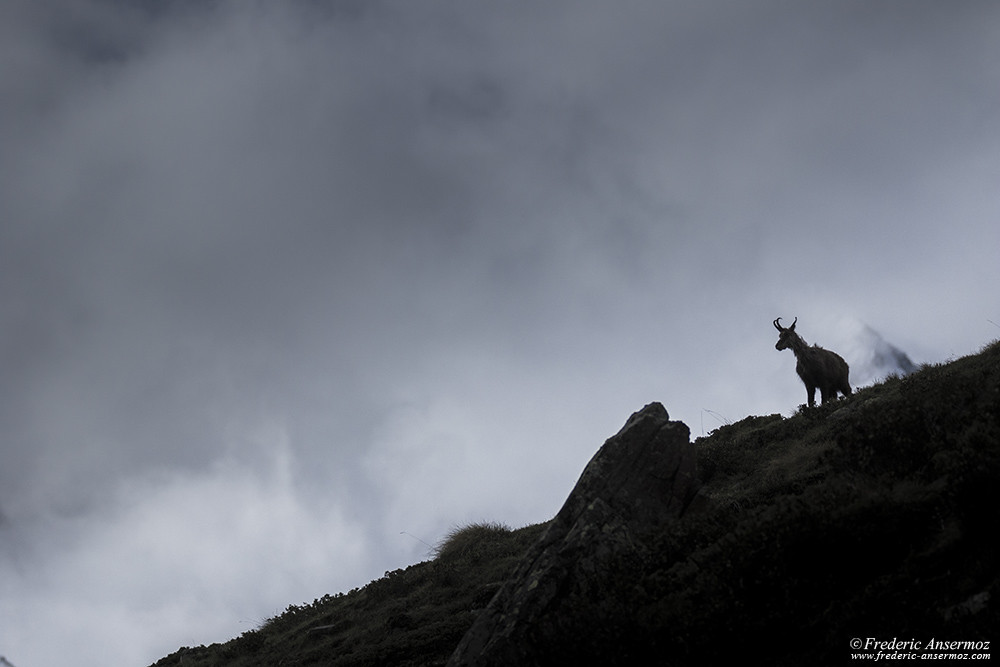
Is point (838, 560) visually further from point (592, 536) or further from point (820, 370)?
point (820, 370)

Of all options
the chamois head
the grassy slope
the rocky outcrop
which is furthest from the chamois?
the rocky outcrop

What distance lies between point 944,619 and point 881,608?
49 cm

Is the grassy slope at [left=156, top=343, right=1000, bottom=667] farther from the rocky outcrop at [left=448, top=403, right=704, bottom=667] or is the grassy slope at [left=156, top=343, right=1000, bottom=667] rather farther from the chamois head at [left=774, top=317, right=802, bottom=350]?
the chamois head at [left=774, top=317, right=802, bottom=350]

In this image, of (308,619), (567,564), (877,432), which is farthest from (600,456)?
(308,619)

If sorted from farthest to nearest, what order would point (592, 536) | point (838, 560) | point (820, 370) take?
1. point (820, 370)
2. point (592, 536)
3. point (838, 560)

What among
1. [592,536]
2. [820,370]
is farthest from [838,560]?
[820,370]

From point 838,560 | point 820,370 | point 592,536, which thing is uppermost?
point 820,370

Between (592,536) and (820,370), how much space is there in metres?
12.2

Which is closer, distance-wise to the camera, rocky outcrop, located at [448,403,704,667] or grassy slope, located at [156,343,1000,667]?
grassy slope, located at [156,343,1000,667]

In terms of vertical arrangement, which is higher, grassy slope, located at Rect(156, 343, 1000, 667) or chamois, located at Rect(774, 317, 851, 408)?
chamois, located at Rect(774, 317, 851, 408)

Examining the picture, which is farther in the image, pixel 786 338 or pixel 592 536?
pixel 786 338

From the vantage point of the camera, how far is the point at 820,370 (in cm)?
1914

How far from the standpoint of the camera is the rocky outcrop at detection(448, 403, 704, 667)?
26.7 ft

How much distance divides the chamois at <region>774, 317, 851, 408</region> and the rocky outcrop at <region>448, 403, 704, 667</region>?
29.8 feet
